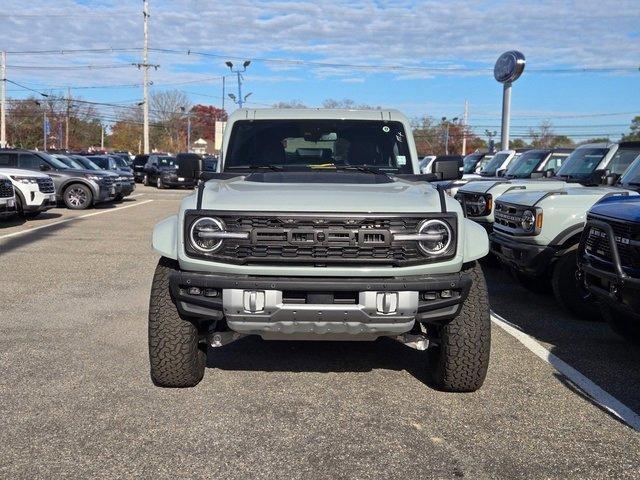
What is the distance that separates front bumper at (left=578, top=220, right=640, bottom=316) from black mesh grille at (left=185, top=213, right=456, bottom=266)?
5.22 ft

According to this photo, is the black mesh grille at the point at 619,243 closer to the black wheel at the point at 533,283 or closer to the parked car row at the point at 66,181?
the black wheel at the point at 533,283

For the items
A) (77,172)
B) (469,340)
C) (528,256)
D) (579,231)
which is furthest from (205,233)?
(77,172)

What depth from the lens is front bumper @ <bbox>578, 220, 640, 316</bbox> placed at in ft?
14.0

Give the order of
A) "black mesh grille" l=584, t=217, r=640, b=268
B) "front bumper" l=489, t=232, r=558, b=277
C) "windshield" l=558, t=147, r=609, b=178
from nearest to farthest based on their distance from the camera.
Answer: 1. "black mesh grille" l=584, t=217, r=640, b=268
2. "front bumper" l=489, t=232, r=558, b=277
3. "windshield" l=558, t=147, r=609, b=178

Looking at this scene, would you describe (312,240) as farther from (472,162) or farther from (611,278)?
(472,162)

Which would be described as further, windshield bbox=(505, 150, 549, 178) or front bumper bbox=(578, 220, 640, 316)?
windshield bbox=(505, 150, 549, 178)

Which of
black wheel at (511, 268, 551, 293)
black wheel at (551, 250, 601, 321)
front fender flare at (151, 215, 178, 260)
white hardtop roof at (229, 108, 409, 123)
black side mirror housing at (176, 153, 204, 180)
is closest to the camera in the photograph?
front fender flare at (151, 215, 178, 260)

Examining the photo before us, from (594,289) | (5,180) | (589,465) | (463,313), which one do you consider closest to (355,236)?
(463,313)

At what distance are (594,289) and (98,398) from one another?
3.57 m

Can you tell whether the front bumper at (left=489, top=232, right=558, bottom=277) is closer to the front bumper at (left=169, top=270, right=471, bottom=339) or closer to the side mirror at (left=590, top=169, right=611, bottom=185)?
the side mirror at (left=590, top=169, right=611, bottom=185)

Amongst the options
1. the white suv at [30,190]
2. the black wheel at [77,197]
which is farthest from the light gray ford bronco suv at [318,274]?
the black wheel at [77,197]

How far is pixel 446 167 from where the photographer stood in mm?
5426

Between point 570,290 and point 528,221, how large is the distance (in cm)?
80

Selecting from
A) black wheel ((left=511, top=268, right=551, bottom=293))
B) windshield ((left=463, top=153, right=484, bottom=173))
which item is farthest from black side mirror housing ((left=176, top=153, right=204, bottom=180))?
windshield ((left=463, top=153, right=484, bottom=173))
